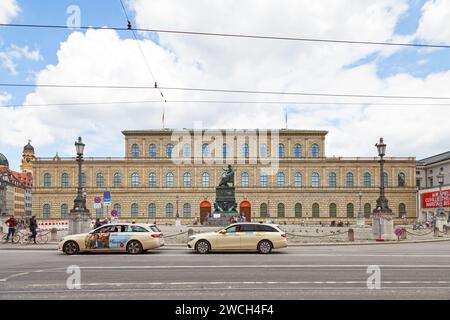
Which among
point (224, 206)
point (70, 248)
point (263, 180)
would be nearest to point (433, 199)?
point (263, 180)

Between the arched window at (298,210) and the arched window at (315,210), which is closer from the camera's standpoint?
the arched window at (298,210)

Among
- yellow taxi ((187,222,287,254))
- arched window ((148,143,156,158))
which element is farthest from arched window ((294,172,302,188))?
yellow taxi ((187,222,287,254))

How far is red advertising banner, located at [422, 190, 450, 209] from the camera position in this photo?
62.2 metres

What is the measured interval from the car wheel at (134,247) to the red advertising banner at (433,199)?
188 feet

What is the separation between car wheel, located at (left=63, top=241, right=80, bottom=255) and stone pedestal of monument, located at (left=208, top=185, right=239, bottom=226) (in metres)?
24.7

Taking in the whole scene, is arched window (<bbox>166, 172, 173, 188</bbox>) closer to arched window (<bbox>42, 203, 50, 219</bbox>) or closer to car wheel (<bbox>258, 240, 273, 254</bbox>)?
arched window (<bbox>42, 203, 50, 219</bbox>)

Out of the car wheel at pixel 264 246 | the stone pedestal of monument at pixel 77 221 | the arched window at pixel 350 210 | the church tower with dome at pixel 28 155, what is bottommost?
the arched window at pixel 350 210

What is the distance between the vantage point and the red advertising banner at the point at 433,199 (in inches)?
2451

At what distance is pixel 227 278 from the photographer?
420 inches

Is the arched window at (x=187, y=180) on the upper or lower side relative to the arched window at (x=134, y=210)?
upper

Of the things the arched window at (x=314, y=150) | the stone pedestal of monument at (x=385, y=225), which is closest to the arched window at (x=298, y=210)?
the arched window at (x=314, y=150)

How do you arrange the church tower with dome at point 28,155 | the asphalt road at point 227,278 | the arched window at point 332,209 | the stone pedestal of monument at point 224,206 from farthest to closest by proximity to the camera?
the church tower with dome at point 28,155 < the arched window at point 332,209 < the stone pedestal of monument at point 224,206 < the asphalt road at point 227,278

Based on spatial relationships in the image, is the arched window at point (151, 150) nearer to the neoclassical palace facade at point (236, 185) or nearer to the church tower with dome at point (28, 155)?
the neoclassical palace facade at point (236, 185)

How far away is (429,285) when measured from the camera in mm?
9789
